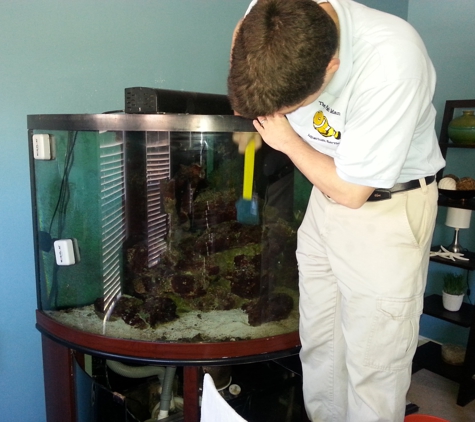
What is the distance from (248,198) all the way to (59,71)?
0.82 m

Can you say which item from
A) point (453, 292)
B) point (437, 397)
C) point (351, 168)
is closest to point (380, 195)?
point (351, 168)

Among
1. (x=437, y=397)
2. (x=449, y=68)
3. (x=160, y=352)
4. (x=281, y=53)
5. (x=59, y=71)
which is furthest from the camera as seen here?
(x=449, y=68)

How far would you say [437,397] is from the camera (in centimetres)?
196

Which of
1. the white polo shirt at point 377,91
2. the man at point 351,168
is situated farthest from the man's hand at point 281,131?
the white polo shirt at point 377,91

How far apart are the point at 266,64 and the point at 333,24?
16 cm

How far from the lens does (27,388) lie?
63.4 inches

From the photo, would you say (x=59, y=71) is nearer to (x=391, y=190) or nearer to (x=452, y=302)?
(x=391, y=190)

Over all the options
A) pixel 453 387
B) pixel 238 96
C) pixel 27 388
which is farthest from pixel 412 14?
pixel 27 388

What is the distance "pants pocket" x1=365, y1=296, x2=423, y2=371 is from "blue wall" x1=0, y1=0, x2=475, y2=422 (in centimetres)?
115

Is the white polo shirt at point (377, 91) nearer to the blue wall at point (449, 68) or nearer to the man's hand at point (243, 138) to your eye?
the man's hand at point (243, 138)

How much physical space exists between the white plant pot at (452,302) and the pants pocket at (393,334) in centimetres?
116

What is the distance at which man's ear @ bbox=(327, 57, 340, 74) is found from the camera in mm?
783

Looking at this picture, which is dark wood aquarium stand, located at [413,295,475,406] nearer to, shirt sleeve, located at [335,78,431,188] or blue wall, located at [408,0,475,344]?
blue wall, located at [408,0,475,344]

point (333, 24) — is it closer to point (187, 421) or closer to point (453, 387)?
point (187, 421)
